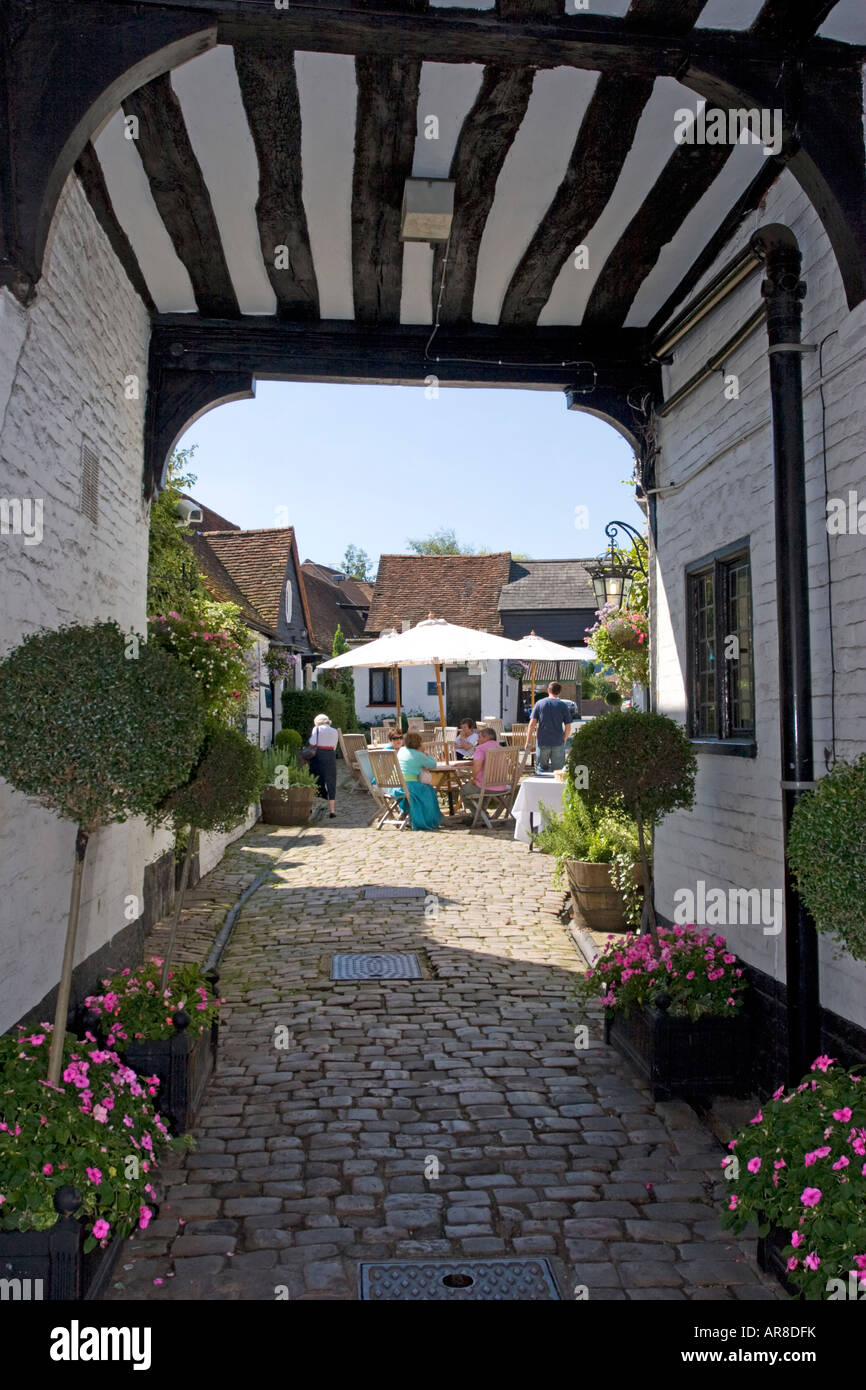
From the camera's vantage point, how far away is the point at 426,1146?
421 cm

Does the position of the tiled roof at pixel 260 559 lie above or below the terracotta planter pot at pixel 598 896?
above

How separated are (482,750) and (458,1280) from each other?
10.1 m

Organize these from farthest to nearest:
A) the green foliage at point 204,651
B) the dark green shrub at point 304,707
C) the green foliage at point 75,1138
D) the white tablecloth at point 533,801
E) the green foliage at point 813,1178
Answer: the dark green shrub at point 304,707 → the white tablecloth at point 533,801 → the green foliage at point 204,651 → the green foliage at point 75,1138 → the green foliage at point 813,1178

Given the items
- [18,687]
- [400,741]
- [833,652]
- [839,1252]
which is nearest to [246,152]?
[18,687]

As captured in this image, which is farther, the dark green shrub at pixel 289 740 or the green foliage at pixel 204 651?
the dark green shrub at pixel 289 740

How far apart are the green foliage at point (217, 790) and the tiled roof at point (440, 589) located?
24.5 meters

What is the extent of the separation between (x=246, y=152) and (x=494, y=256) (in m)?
1.57

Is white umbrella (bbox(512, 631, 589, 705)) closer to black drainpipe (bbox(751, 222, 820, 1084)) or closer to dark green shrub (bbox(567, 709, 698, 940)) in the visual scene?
dark green shrub (bbox(567, 709, 698, 940))

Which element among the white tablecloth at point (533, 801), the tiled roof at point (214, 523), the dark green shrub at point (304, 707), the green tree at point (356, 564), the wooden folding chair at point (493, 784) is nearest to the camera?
the white tablecloth at point (533, 801)

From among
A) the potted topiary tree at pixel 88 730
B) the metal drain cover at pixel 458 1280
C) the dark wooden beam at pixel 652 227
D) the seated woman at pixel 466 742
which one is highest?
the dark wooden beam at pixel 652 227

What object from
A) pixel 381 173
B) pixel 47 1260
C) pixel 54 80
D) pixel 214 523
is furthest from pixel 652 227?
pixel 214 523

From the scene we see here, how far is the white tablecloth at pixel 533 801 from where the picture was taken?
10883mm

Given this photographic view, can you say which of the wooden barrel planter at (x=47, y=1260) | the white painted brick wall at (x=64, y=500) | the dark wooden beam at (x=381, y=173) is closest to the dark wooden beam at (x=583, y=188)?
the dark wooden beam at (x=381, y=173)

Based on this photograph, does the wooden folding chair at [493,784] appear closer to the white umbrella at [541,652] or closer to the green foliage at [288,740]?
the white umbrella at [541,652]
